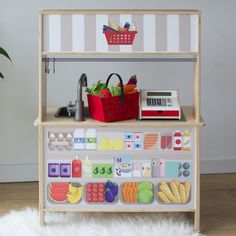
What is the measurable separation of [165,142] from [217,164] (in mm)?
1116

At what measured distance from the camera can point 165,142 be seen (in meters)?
2.80

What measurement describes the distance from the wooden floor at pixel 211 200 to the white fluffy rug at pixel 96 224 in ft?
0.46

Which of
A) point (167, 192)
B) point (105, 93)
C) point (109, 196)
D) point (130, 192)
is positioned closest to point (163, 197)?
point (167, 192)

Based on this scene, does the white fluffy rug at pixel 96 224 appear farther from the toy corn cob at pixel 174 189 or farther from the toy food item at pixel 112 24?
the toy food item at pixel 112 24

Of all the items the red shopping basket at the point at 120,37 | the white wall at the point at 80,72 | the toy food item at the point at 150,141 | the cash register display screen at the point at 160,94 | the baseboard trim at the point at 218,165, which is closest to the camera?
the red shopping basket at the point at 120,37

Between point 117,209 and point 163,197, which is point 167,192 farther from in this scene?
point 117,209

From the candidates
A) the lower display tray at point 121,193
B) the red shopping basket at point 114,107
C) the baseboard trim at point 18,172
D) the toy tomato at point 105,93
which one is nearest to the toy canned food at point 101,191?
the lower display tray at point 121,193

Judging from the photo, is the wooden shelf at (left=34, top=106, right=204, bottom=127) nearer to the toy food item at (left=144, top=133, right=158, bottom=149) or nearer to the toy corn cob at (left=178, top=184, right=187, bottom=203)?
the toy food item at (left=144, top=133, right=158, bottom=149)

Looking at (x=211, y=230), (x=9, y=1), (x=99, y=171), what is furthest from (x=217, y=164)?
(x=9, y=1)

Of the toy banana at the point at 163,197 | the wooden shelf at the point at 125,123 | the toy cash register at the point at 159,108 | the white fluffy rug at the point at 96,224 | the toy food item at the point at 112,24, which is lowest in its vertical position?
the white fluffy rug at the point at 96,224

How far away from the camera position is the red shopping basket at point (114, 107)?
276 centimetres

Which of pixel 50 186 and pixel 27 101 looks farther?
pixel 27 101

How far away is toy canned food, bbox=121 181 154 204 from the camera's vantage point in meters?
2.83

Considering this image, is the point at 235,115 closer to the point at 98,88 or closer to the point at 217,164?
the point at 217,164
